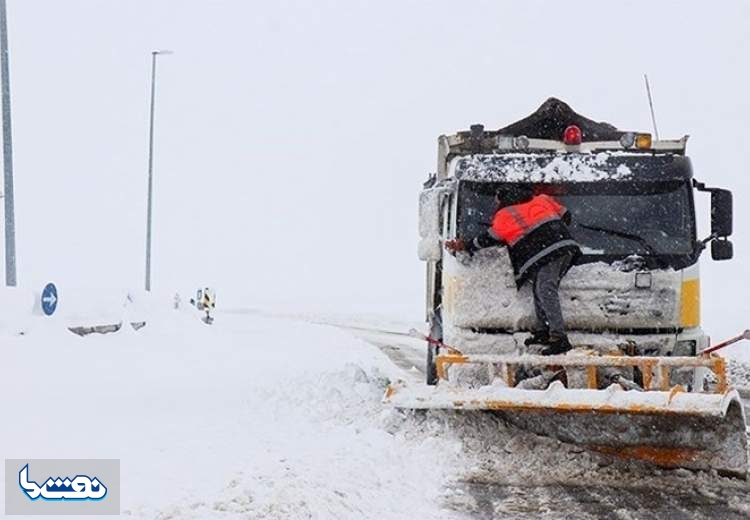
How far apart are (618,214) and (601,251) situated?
15.4 inches

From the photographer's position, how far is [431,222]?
895cm

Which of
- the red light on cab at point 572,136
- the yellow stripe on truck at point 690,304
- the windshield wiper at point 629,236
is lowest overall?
the yellow stripe on truck at point 690,304

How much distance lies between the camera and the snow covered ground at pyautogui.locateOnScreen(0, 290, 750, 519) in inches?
225

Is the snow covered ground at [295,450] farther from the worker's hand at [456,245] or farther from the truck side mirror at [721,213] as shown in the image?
the truck side mirror at [721,213]

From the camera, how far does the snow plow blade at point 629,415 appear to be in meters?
6.56

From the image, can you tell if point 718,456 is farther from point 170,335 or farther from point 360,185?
point 360,185

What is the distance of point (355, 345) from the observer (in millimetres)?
17344

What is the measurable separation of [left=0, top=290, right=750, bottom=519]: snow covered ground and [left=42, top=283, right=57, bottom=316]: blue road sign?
79cm

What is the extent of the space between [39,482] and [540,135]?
6.23m

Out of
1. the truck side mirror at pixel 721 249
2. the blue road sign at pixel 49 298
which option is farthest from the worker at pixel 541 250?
the blue road sign at pixel 49 298

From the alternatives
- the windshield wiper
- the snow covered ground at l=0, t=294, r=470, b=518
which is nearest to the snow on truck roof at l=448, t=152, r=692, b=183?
the windshield wiper

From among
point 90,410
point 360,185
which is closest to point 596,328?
point 90,410

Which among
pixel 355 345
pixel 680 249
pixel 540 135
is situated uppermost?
pixel 540 135

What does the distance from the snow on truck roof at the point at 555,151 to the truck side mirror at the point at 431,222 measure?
305 mm
